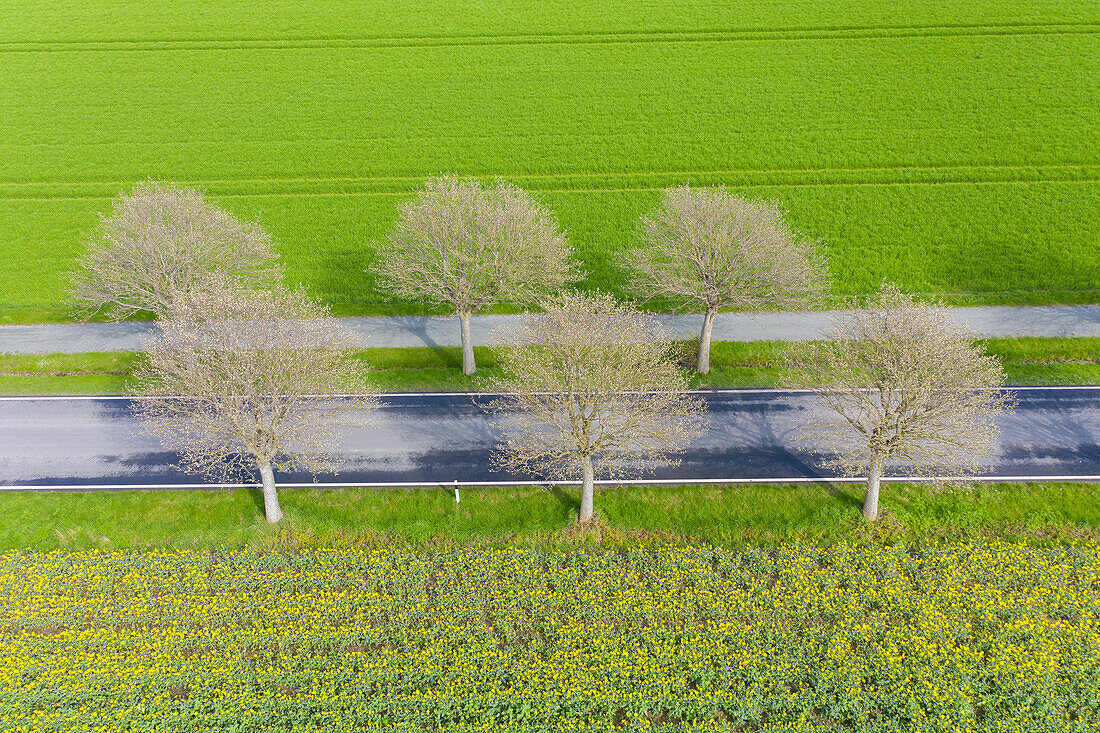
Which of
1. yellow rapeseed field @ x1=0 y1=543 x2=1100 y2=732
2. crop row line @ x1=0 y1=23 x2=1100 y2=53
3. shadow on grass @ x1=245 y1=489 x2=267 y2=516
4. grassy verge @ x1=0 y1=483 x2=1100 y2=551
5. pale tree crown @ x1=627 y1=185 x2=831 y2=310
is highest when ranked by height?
crop row line @ x1=0 y1=23 x2=1100 y2=53

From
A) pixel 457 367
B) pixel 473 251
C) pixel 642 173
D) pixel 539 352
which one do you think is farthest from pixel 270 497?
pixel 642 173

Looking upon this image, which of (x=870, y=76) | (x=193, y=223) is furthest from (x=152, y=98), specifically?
(x=870, y=76)

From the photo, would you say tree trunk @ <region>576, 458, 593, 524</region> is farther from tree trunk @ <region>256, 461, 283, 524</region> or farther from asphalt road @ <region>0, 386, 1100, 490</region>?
tree trunk @ <region>256, 461, 283, 524</region>

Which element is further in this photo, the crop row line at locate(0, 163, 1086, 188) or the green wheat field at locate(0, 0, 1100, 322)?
the crop row line at locate(0, 163, 1086, 188)

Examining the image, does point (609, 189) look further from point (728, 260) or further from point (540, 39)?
point (540, 39)

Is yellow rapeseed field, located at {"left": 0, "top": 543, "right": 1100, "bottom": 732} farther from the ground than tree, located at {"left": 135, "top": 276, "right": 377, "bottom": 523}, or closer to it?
closer to it

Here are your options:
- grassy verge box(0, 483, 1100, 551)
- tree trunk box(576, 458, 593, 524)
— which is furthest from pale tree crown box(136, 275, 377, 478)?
tree trunk box(576, 458, 593, 524)
